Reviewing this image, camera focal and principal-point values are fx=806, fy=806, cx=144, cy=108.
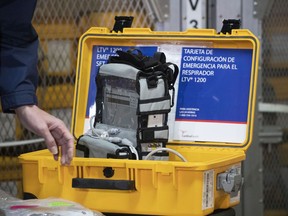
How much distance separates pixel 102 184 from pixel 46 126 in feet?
2.22

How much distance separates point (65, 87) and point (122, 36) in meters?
0.72

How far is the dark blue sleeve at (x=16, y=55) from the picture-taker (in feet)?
7.09

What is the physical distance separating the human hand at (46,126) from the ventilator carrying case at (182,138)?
1.80ft

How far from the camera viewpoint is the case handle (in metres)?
2.75

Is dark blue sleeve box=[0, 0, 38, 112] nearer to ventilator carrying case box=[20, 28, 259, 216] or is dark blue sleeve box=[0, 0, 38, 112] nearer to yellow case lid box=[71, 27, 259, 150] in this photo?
ventilator carrying case box=[20, 28, 259, 216]

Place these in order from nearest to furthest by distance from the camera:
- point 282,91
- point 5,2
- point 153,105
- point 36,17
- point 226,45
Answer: point 5,2 < point 153,105 < point 226,45 < point 36,17 < point 282,91

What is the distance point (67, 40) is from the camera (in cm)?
388

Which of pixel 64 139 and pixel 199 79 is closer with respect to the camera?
pixel 64 139

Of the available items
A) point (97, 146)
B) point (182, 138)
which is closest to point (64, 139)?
point (97, 146)

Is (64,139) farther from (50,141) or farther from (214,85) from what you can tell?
(214,85)

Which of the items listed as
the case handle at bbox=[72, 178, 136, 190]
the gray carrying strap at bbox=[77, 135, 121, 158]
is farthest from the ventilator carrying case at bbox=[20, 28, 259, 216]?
the gray carrying strap at bbox=[77, 135, 121, 158]

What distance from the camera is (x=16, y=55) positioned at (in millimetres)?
2213

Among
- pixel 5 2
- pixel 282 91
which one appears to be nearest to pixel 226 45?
pixel 282 91

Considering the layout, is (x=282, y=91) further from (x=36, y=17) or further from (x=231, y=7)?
(x=36, y=17)
